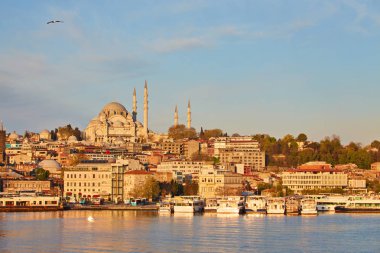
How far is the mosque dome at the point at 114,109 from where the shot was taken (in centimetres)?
10406

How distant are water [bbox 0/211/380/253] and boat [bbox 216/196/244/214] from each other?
5.54 metres

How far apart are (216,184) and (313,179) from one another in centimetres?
948

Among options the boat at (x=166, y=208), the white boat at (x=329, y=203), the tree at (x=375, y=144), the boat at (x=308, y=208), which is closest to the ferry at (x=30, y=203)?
the boat at (x=166, y=208)

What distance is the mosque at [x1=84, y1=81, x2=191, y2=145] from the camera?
10069cm

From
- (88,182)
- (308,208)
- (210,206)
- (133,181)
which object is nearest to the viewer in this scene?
(308,208)

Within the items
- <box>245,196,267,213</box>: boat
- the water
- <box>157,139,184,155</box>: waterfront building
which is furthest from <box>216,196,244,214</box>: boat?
<box>157,139,184,155</box>: waterfront building

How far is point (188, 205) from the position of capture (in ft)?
161

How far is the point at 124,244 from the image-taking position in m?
28.2

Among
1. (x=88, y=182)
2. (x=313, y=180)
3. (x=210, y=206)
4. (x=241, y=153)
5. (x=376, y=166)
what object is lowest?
(x=210, y=206)

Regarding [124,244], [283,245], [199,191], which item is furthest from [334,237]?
[199,191]

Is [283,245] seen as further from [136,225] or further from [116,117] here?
[116,117]

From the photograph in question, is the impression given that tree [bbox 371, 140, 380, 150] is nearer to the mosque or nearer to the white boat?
the mosque

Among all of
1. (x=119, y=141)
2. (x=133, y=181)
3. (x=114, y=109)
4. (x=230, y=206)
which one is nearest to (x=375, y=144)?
(x=119, y=141)

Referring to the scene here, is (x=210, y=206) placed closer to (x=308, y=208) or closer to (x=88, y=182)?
(x=308, y=208)
